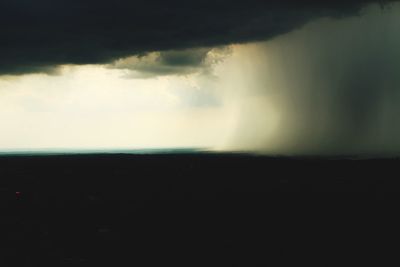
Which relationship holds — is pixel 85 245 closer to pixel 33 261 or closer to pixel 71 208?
pixel 33 261

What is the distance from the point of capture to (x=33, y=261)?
27.9 m

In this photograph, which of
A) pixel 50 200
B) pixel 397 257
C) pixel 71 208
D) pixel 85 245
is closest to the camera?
pixel 397 257

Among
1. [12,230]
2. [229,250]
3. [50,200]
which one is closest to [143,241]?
[229,250]

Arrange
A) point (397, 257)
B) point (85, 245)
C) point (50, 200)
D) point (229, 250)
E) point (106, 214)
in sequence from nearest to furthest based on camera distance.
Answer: point (397, 257) < point (229, 250) < point (85, 245) < point (106, 214) < point (50, 200)

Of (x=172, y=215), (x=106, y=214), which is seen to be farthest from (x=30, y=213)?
(x=172, y=215)

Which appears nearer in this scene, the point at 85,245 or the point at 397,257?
the point at 397,257

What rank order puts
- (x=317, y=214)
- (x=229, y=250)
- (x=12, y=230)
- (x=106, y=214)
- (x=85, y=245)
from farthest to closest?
(x=106, y=214), (x=317, y=214), (x=12, y=230), (x=85, y=245), (x=229, y=250)

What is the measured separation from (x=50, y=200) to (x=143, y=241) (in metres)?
31.9

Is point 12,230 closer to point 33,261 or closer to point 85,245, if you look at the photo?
point 85,245

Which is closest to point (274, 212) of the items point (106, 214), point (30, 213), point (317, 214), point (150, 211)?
point (317, 214)

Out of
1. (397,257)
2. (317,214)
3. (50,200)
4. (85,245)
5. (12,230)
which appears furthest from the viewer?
(50,200)

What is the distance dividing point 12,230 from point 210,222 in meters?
14.8

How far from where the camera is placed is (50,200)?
62.0m

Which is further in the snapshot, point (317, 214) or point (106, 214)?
point (106, 214)
